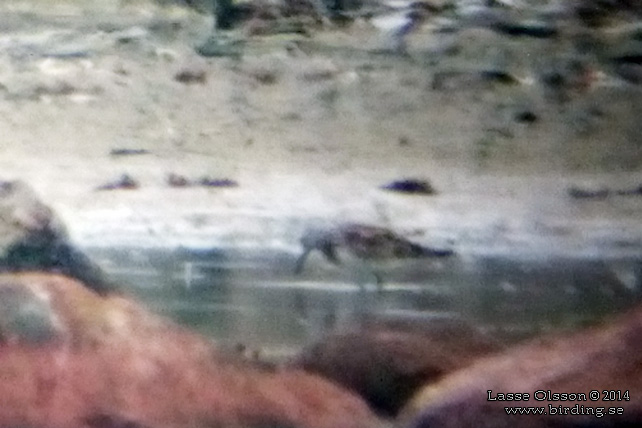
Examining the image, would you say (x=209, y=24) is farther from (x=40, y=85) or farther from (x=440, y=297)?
(x=440, y=297)

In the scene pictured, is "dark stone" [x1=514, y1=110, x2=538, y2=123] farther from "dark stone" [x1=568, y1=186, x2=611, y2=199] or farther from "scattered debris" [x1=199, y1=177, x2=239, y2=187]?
"scattered debris" [x1=199, y1=177, x2=239, y2=187]

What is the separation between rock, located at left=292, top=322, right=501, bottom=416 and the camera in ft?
4.81

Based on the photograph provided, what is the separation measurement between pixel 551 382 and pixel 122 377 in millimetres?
799

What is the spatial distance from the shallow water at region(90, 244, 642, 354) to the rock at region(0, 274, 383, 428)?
2.2 inches

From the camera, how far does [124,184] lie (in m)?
Result: 1.61

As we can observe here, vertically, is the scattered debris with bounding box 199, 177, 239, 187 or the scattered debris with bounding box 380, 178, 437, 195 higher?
the scattered debris with bounding box 380, 178, 437, 195

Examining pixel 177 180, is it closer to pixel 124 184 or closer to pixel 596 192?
pixel 124 184

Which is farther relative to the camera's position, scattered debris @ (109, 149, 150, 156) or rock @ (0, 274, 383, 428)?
scattered debris @ (109, 149, 150, 156)

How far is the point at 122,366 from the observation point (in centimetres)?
154

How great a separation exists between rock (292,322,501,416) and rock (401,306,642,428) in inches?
0.9

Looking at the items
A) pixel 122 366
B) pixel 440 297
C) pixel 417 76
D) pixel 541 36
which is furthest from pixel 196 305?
pixel 541 36

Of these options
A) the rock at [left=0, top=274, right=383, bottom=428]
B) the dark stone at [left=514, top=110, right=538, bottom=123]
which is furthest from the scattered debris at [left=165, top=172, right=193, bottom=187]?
the dark stone at [left=514, top=110, right=538, bottom=123]

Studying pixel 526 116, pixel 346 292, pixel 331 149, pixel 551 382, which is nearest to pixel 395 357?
pixel 346 292

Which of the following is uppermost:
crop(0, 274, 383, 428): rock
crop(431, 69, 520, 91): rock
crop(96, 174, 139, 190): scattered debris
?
crop(431, 69, 520, 91): rock
